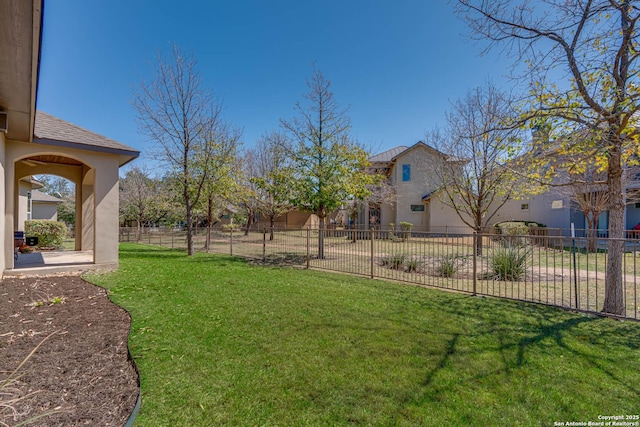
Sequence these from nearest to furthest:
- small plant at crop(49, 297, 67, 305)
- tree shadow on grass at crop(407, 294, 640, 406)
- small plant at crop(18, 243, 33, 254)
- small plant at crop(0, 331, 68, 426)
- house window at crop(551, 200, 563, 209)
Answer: small plant at crop(0, 331, 68, 426) → tree shadow on grass at crop(407, 294, 640, 406) → small plant at crop(49, 297, 67, 305) → small plant at crop(18, 243, 33, 254) → house window at crop(551, 200, 563, 209)

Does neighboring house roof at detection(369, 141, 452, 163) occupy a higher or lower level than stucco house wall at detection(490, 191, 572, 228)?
higher

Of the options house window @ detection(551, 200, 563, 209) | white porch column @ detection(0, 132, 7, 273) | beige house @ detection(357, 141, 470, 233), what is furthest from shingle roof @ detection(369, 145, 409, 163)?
white porch column @ detection(0, 132, 7, 273)

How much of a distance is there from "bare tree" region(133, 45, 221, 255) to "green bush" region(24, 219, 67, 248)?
7.20m

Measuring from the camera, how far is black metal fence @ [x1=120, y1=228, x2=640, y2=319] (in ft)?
20.1

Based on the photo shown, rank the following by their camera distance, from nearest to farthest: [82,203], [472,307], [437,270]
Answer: [472,307] < [437,270] < [82,203]

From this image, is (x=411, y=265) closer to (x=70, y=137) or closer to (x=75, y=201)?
(x=70, y=137)

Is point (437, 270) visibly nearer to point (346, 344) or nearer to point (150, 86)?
point (346, 344)

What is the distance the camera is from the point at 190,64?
40.6ft

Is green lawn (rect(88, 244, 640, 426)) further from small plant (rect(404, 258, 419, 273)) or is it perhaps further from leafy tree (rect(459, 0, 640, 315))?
small plant (rect(404, 258, 419, 273))

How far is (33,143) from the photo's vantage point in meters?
7.39

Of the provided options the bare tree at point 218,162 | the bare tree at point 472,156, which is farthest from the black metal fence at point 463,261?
the bare tree at point 218,162

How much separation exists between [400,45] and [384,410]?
40.8 ft

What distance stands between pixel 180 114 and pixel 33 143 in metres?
5.94

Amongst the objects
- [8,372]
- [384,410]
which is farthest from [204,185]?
[384,410]
